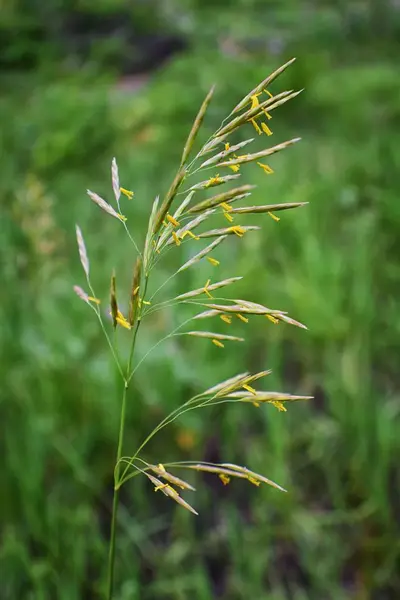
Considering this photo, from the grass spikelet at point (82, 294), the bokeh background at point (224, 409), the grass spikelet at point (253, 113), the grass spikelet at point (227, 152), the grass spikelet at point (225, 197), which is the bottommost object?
the bokeh background at point (224, 409)

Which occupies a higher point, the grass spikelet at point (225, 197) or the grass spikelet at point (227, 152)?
the grass spikelet at point (227, 152)

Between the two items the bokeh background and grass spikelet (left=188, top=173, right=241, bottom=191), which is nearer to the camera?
grass spikelet (left=188, top=173, right=241, bottom=191)

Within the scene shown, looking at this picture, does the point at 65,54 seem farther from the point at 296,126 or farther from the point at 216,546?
the point at 216,546

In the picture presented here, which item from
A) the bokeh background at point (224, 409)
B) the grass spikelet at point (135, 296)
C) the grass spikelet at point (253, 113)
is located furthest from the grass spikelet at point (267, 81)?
the bokeh background at point (224, 409)

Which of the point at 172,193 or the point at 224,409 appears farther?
the point at 224,409

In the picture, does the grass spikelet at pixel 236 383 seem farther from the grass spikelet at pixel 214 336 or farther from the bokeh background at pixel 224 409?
the bokeh background at pixel 224 409

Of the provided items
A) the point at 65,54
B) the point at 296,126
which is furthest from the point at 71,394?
the point at 65,54

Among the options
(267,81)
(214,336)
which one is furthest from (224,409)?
(267,81)

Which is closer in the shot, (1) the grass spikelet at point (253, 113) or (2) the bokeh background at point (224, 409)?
(1) the grass spikelet at point (253, 113)

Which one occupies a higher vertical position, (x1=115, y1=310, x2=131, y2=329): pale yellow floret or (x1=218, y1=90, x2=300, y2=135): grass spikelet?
(x1=218, y1=90, x2=300, y2=135): grass spikelet

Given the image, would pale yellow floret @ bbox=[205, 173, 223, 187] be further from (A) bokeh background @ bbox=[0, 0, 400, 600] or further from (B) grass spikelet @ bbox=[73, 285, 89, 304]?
(A) bokeh background @ bbox=[0, 0, 400, 600]

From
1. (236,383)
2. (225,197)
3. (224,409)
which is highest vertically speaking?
(225,197)

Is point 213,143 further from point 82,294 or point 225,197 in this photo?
point 82,294

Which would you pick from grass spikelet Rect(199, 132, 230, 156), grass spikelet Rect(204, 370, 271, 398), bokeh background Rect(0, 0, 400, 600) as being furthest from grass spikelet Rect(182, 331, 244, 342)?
bokeh background Rect(0, 0, 400, 600)
